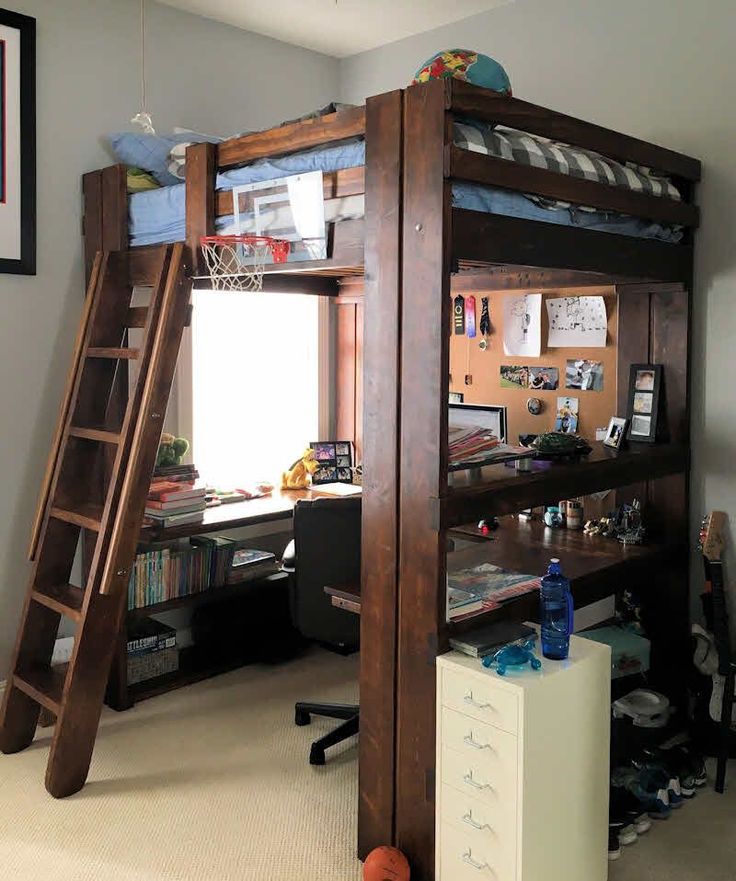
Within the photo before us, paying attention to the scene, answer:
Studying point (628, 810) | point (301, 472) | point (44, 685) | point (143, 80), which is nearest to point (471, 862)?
point (628, 810)

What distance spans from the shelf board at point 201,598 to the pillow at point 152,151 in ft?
5.19

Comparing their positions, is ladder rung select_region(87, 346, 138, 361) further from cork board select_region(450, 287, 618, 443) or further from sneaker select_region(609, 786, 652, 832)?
sneaker select_region(609, 786, 652, 832)

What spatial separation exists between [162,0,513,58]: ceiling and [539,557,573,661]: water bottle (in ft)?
8.00

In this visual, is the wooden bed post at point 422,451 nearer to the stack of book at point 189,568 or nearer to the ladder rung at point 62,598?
the ladder rung at point 62,598

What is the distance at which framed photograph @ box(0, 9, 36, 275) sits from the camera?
10.4 feet

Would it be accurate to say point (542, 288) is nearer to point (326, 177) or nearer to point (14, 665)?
point (326, 177)

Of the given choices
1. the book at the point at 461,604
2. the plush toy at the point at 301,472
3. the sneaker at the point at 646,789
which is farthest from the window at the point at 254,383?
the sneaker at the point at 646,789

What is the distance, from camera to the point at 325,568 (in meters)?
2.89

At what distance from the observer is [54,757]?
2.73 meters

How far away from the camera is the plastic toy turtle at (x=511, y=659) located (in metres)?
2.10

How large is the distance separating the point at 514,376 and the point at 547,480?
109 cm

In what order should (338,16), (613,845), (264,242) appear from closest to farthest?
(613,845), (264,242), (338,16)

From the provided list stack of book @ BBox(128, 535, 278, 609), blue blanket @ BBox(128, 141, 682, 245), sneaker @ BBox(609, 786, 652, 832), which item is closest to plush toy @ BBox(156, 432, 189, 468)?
stack of book @ BBox(128, 535, 278, 609)

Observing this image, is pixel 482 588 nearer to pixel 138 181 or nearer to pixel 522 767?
pixel 522 767
